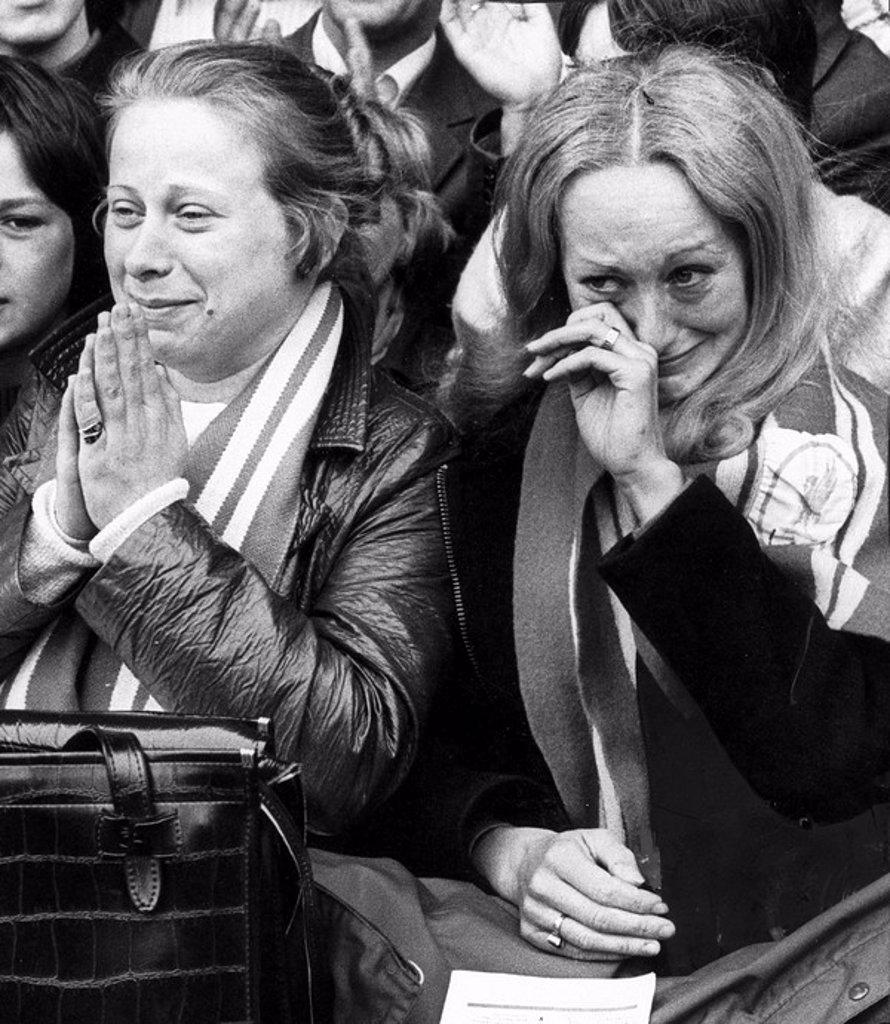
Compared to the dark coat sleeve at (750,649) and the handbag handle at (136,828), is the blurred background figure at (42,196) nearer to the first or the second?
the handbag handle at (136,828)

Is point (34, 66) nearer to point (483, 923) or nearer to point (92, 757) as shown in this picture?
point (92, 757)

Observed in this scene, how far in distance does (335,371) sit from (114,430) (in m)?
0.39

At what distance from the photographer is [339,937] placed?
2.40 meters

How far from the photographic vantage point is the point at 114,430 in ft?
8.45

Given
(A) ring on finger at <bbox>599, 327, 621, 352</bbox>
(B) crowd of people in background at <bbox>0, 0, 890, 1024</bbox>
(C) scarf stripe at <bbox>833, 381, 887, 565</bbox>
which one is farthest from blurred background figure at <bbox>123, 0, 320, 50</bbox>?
(C) scarf stripe at <bbox>833, 381, 887, 565</bbox>

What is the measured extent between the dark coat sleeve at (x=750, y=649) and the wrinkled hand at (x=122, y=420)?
25.6 inches

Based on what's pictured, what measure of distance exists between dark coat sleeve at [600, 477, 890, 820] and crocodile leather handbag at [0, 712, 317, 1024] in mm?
508

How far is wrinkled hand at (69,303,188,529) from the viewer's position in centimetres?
256

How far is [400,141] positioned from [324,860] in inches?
46.8

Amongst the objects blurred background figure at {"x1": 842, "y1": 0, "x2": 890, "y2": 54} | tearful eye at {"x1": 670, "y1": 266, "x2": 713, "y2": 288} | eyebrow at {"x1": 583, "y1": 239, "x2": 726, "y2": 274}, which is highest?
blurred background figure at {"x1": 842, "y1": 0, "x2": 890, "y2": 54}

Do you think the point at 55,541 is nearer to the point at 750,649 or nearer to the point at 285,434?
the point at 285,434

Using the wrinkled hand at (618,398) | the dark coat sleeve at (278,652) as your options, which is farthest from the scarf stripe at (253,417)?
the wrinkled hand at (618,398)

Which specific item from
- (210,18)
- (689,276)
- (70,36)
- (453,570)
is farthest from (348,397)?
(70,36)

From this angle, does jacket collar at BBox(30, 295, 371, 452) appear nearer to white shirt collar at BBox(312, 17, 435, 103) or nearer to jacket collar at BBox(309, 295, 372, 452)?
jacket collar at BBox(309, 295, 372, 452)
